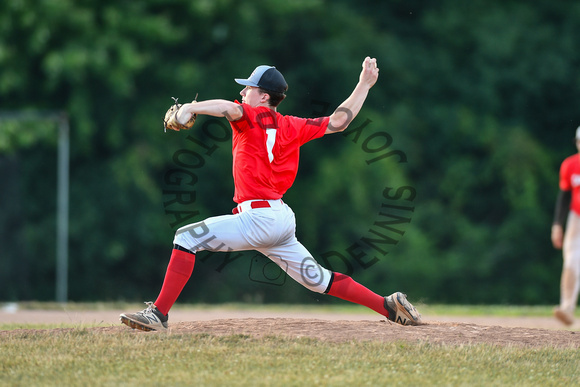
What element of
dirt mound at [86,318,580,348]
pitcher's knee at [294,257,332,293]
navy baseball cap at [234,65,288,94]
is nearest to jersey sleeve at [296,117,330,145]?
navy baseball cap at [234,65,288,94]

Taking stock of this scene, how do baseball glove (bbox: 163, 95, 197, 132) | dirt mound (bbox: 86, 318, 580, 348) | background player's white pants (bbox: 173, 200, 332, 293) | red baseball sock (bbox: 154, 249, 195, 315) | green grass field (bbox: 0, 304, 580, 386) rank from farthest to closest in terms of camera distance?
dirt mound (bbox: 86, 318, 580, 348) < red baseball sock (bbox: 154, 249, 195, 315) < background player's white pants (bbox: 173, 200, 332, 293) < baseball glove (bbox: 163, 95, 197, 132) < green grass field (bbox: 0, 304, 580, 386)

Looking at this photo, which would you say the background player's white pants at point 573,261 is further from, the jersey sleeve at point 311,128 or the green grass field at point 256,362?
the jersey sleeve at point 311,128

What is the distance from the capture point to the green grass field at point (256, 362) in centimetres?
492

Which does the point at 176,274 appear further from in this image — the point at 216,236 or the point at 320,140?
→ the point at 320,140

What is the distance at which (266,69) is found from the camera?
5.99 m

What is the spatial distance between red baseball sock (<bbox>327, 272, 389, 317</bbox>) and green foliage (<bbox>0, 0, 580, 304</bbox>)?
9.43m

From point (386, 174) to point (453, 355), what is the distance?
1142 centimetres

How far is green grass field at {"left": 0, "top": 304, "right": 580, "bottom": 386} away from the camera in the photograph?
16.1 ft

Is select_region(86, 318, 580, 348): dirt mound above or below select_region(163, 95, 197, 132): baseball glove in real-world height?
below

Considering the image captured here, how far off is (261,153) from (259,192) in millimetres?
296

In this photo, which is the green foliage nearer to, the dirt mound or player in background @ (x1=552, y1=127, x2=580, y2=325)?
the dirt mound

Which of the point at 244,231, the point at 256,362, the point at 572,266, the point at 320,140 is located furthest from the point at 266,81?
the point at 320,140

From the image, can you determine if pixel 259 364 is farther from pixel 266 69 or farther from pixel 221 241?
pixel 266 69

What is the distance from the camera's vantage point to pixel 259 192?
19.0 ft
